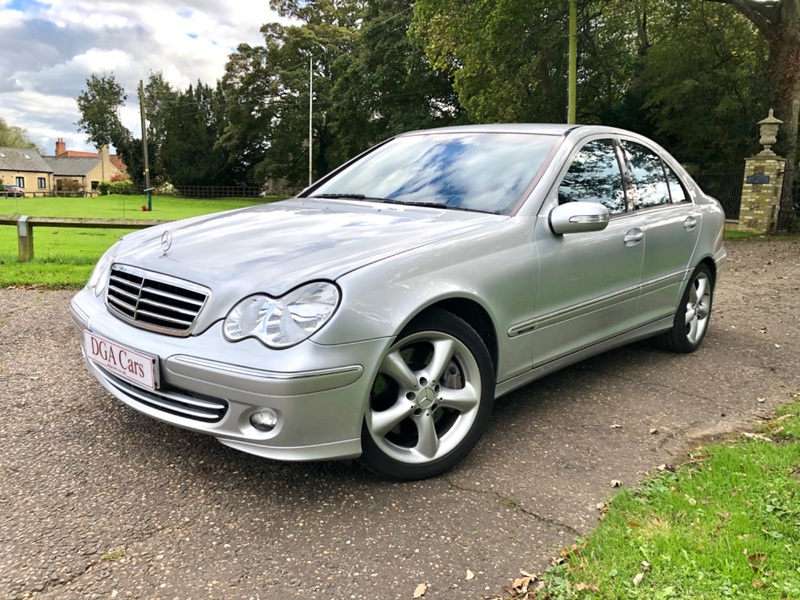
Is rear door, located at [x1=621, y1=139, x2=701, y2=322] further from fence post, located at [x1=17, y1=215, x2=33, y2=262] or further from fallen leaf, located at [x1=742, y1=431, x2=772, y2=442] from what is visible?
fence post, located at [x1=17, y1=215, x2=33, y2=262]

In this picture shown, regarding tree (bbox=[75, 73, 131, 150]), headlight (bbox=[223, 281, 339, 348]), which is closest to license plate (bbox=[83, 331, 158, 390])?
headlight (bbox=[223, 281, 339, 348])

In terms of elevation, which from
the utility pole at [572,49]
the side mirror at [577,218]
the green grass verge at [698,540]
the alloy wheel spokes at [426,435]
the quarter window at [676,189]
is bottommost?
the green grass verge at [698,540]

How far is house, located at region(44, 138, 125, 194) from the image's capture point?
295 feet

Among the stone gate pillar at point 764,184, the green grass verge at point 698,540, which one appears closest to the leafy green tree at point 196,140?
the stone gate pillar at point 764,184

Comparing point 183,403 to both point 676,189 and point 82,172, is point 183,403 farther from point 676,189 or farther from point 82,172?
point 82,172

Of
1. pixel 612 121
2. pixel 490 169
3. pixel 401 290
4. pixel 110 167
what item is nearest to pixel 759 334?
pixel 490 169

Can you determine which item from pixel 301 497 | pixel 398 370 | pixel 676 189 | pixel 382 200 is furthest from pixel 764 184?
pixel 301 497

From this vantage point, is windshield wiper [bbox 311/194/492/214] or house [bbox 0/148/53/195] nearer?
windshield wiper [bbox 311/194/492/214]

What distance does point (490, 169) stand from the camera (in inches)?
142

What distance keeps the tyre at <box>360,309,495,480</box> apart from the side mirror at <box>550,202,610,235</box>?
0.79 m

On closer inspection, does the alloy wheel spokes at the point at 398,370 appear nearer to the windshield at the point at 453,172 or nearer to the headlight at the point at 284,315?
the headlight at the point at 284,315

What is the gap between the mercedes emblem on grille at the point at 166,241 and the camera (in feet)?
9.83

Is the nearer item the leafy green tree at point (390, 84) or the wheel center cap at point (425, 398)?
the wheel center cap at point (425, 398)

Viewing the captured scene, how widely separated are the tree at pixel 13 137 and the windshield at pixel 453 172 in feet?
361
